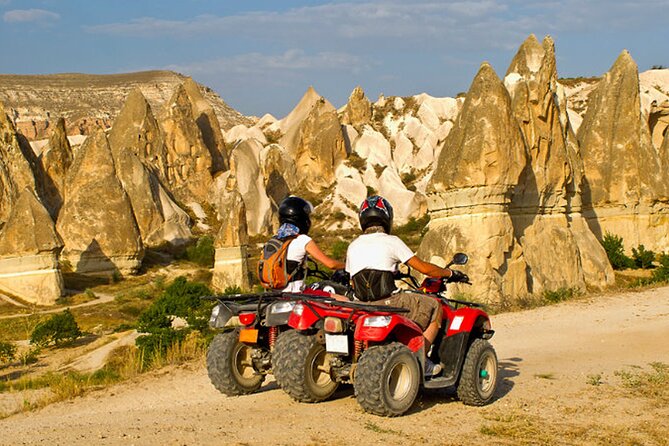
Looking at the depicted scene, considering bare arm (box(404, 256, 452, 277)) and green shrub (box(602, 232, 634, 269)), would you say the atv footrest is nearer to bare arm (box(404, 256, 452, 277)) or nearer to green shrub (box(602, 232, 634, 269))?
bare arm (box(404, 256, 452, 277))

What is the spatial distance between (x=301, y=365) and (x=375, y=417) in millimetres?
621

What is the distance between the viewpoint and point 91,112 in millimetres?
106312

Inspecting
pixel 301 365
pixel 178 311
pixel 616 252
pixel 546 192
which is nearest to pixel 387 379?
pixel 301 365

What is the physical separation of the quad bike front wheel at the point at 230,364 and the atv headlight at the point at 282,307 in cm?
56

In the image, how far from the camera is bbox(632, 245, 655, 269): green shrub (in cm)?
2366

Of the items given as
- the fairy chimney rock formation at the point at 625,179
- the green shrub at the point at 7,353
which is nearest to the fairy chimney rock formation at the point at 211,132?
the fairy chimney rock formation at the point at 625,179

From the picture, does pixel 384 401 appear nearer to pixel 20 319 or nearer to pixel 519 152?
pixel 519 152

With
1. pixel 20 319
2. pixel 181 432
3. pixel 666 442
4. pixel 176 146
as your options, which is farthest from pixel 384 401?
pixel 176 146

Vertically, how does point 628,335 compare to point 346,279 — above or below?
below

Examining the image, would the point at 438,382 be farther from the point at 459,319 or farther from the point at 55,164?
the point at 55,164

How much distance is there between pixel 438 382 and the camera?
6020 mm

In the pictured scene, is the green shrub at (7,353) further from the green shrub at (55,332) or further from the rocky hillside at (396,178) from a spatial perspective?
the rocky hillside at (396,178)

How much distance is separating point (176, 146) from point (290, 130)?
9193 mm

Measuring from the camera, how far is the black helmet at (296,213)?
6691 millimetres
